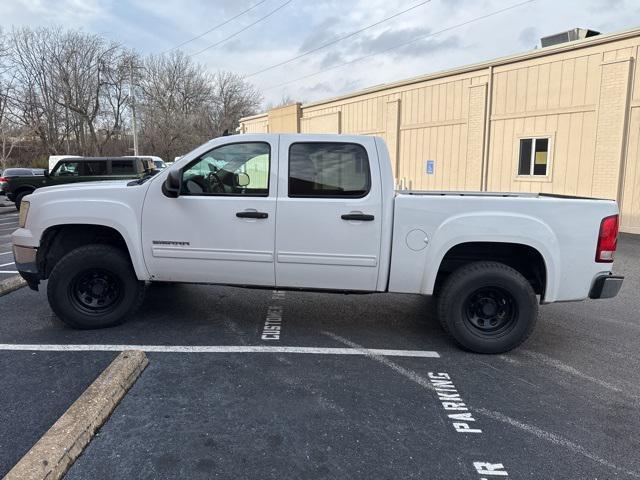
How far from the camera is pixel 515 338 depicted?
A: 438 centimetres

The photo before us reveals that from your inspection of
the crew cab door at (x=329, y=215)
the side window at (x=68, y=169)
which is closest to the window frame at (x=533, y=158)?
the crew cab door at (x=329, y=215)

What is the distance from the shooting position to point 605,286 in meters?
4.23

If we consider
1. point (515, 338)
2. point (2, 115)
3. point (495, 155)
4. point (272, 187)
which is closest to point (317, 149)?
point (272, 187)

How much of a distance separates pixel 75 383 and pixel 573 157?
1339 centimetres

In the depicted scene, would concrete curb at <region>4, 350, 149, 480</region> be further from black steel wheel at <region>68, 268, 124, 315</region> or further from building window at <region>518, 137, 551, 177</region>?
building window at <region>518, 137, 551, 177</region>

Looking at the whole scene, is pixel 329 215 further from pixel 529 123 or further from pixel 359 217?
pixel 529 123

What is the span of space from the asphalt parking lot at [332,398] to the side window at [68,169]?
1058 centimetres

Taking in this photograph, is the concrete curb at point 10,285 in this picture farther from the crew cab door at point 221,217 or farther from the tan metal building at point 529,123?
the tan metal building at point 529,123

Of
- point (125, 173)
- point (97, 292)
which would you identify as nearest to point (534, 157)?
point (125, 173)

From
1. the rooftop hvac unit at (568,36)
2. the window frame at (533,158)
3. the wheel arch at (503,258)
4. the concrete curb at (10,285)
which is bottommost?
the concrete curb at (10,285)

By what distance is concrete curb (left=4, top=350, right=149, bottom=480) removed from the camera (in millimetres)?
2521

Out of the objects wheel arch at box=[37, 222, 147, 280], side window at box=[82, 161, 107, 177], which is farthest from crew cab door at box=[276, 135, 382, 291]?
side window at box=[82, 161, 107, 177]

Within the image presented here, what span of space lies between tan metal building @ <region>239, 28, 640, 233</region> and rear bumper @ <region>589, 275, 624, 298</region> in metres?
9.51

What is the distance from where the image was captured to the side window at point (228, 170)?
4.60 m
